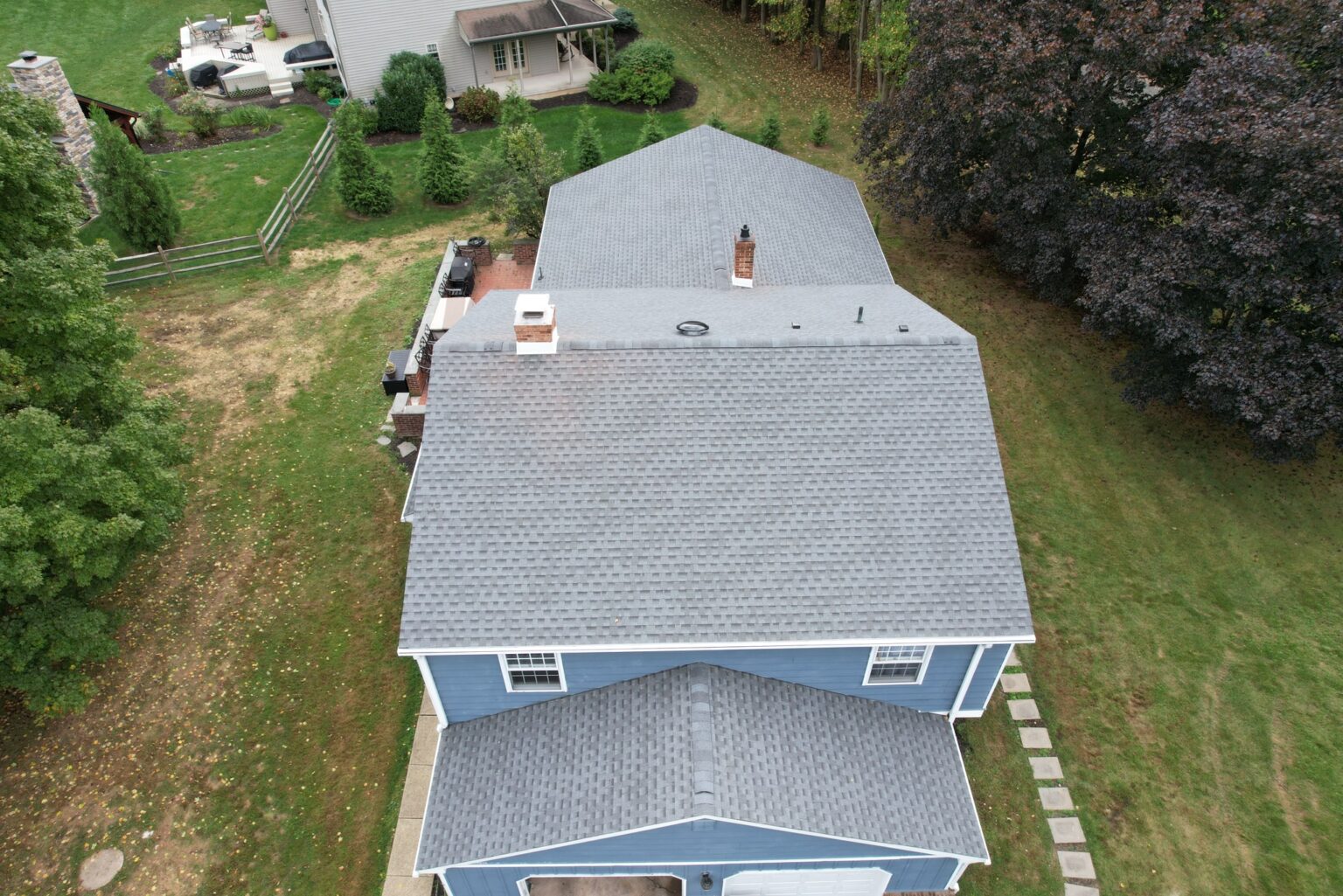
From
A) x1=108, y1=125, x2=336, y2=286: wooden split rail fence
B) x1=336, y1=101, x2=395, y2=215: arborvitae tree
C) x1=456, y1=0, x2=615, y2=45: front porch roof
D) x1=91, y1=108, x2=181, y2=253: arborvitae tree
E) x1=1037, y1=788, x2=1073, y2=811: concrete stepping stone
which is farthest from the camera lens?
x1=456, y1=0, x2=615, y2=45: front porch roof

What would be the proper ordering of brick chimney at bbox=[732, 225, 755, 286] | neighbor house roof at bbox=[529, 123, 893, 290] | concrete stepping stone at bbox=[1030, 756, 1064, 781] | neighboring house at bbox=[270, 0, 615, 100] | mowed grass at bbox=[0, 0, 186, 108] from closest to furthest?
concrete stepping stone at bbox=[1030, 756, 1064, 781] < brick chimney at bbox=[732, 225, 755, 286] < neighbor house roof at bbox=[529, 123, 893, 290] < neighboring house at bbox=[270, 0, 615, 100] < mowed grass at bbox=[0, 0, 186, 108]

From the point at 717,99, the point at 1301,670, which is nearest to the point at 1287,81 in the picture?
the point at 1301,670

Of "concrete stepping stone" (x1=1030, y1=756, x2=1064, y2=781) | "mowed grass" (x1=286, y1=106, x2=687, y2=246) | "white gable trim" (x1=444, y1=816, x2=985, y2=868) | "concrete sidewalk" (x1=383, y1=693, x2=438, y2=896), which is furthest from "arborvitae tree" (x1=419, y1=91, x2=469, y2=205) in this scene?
"concrete stepping stone" (x1=1030, y1=756, x2=1064, y2=781)

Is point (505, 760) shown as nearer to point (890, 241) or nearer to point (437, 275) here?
point (437, 275)

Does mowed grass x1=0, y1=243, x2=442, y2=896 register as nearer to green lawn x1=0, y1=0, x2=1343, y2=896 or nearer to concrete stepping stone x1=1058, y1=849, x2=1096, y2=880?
green lawn x1=0, y1=0, x2=1343, y2=896

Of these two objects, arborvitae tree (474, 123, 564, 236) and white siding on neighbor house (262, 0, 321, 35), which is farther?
white siding on neighbor house (262, 0, 321, 35)

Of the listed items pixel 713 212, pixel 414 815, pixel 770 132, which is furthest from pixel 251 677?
pixel 770 132

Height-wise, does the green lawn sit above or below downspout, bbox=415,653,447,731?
below
